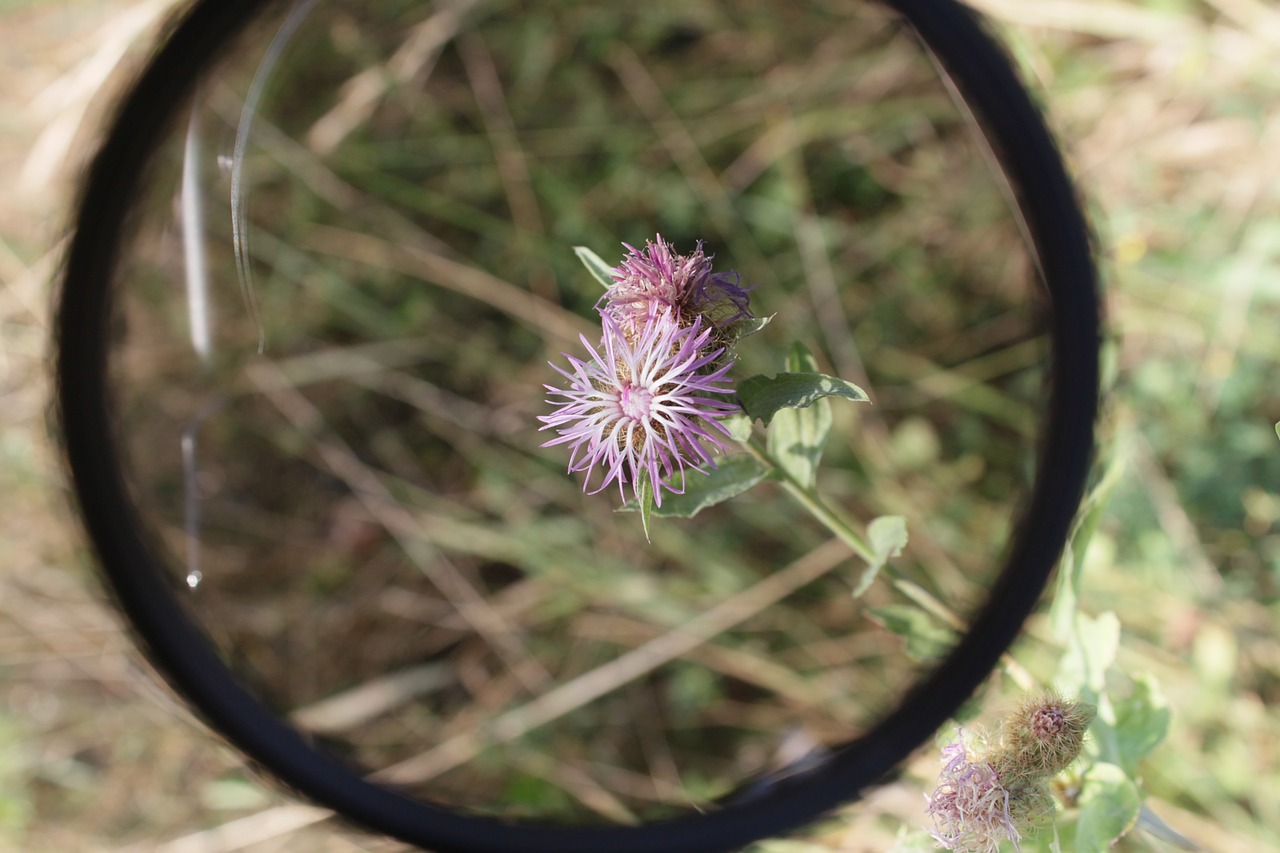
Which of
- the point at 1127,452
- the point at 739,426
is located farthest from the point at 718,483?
the point at 1127,452

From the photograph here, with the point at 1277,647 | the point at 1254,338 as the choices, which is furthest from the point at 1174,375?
the point at 1277,647

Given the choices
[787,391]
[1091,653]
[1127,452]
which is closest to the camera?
[787,391]

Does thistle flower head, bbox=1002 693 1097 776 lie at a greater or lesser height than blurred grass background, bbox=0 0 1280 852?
greater

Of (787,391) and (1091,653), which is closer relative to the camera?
(787,391)

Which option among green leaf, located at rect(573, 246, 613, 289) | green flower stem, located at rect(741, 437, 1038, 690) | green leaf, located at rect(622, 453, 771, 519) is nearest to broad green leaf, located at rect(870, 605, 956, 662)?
green flower stem, located at rect(741, 437, 1038, 690)

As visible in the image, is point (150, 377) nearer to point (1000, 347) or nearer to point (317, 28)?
point (317, 28)

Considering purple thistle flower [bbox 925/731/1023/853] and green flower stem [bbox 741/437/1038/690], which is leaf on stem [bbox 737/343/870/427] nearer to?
green flower stem [bbox 741/437/1038/690]

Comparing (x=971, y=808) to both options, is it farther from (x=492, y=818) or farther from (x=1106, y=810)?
(x=492, y=818)
